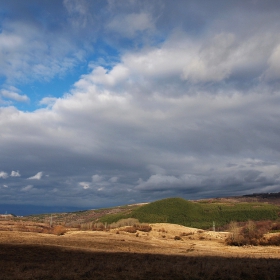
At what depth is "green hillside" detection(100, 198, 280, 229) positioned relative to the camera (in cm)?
10937

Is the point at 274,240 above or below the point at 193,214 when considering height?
below

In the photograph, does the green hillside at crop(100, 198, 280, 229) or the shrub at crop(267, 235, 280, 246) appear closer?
the shrub at crop(267, 235, 280, 246)

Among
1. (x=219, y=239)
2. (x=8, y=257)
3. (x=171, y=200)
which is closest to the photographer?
(x=8, y=257)

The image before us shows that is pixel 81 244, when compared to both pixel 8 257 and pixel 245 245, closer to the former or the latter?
pixel 8 257

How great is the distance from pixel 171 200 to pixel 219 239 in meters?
82.1

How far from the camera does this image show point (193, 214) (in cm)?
11862

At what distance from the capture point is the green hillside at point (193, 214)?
10937cm

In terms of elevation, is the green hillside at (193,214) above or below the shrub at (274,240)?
above

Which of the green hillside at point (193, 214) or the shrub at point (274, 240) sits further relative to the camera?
the green hillside at point (193, 214)

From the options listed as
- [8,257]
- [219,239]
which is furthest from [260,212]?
[8,257]

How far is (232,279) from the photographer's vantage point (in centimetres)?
1498

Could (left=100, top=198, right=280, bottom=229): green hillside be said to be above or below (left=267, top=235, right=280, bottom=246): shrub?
above

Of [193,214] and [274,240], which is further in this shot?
[193,214]

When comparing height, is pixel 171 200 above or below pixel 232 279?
above
